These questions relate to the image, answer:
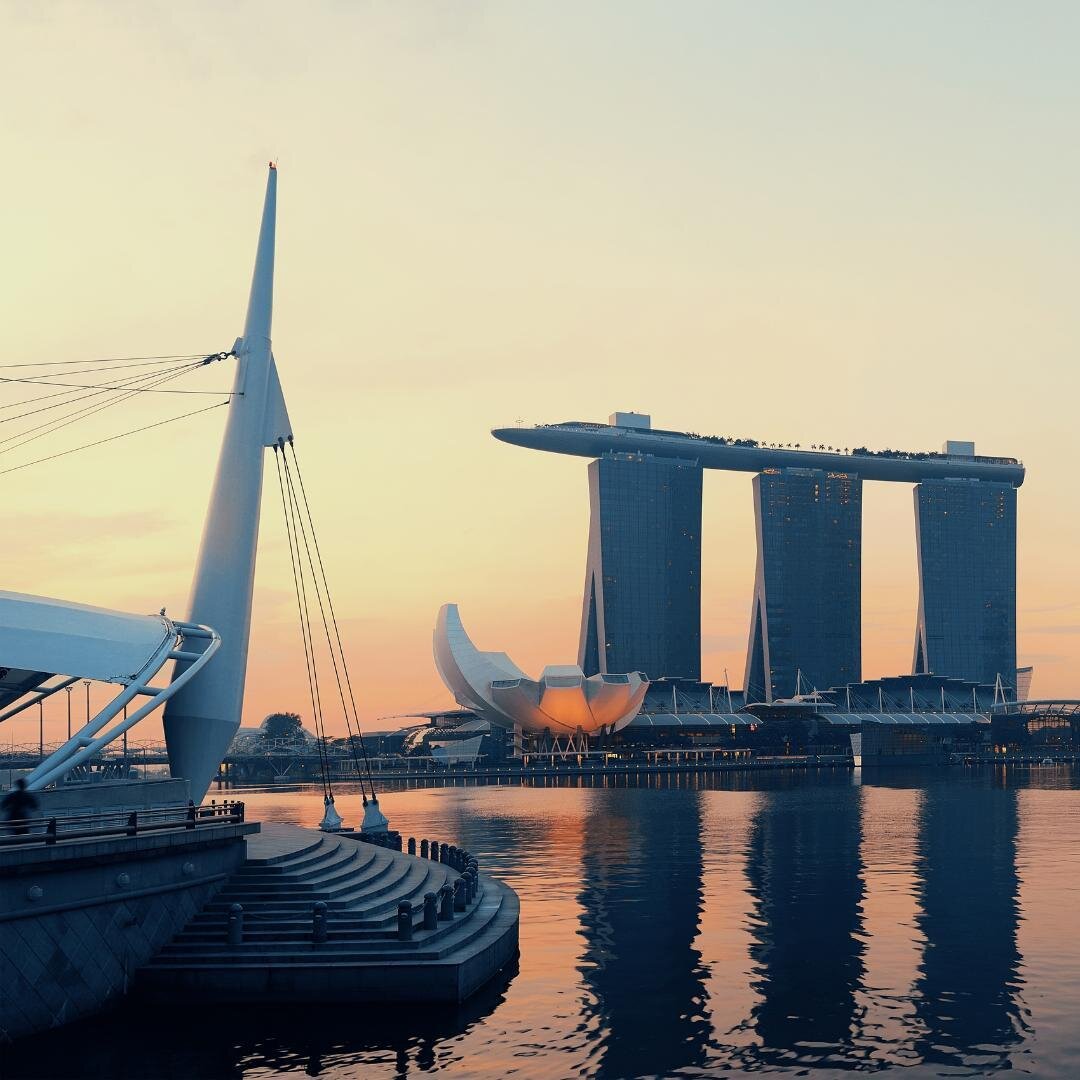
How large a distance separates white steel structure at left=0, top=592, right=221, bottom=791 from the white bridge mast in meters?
8.25

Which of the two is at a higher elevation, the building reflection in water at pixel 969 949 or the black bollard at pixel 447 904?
the black bollard at pixel 447 904

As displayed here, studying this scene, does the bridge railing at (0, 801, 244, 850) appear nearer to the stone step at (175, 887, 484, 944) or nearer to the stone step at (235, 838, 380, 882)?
the stone step at (235, 838, 380, 882)

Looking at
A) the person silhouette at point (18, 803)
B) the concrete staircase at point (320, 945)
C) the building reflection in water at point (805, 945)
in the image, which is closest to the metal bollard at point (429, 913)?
the concrete staircase at point (320, 945)

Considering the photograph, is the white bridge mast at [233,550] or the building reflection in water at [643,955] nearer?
the building reflection in water at [643,955]

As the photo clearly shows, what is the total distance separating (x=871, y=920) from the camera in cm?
4706

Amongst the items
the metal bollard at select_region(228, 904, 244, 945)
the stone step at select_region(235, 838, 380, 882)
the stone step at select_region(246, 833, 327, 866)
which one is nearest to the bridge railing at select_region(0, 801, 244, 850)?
the stone step at select_region(246, 833, 327, 866)

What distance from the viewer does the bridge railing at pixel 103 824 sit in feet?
103

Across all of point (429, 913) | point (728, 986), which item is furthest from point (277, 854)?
point (728, 986)

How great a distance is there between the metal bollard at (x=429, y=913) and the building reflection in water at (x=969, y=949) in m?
12.1

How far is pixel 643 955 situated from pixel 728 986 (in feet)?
17.1

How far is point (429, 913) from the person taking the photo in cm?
3606

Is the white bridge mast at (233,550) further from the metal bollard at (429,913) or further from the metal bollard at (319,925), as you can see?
the metal bollard at (319,925)

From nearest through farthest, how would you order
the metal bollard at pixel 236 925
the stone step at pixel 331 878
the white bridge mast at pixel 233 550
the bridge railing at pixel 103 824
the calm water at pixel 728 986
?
the calm water at pixel 728 986
the bridge railing at pixel 103 824
the metal bollard at pixel 236 925
the stone step at pixel 331 878
the white bridge mast at pixel 233 550

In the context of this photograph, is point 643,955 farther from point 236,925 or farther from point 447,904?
point 236,925
